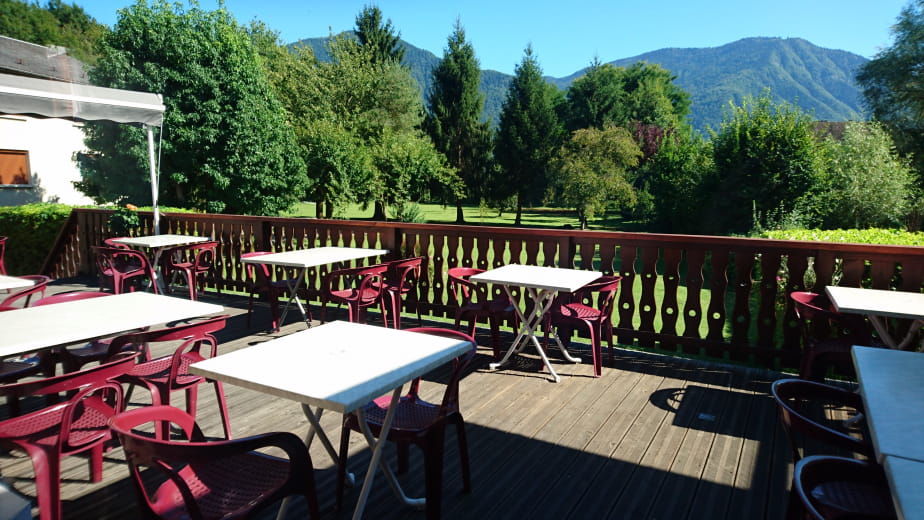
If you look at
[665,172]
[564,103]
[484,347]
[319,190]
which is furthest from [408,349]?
[564,103]

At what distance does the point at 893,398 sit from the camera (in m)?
1.76

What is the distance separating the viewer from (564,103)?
122ft

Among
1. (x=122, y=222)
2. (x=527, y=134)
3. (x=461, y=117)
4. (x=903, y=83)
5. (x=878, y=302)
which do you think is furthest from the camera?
(x=461, y=117)

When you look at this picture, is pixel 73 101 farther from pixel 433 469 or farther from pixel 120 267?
pixel 433 469

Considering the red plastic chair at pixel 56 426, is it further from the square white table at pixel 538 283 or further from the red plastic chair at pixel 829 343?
the red plastic chair at pixel 829 343

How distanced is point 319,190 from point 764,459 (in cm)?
1836

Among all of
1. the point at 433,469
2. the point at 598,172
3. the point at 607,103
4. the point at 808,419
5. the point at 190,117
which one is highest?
the point at 607,103

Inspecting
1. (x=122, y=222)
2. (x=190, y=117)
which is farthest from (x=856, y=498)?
(x=190, y=117)

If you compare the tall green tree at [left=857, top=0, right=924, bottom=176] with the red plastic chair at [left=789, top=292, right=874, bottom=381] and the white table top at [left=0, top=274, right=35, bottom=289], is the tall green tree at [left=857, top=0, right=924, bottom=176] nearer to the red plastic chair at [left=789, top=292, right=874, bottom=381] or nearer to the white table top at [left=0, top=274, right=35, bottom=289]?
the red plastic chair at [left=789, top=292, right=874, bottom=381]

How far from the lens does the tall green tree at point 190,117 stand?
45.6ft

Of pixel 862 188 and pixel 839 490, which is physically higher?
pixel 862 188

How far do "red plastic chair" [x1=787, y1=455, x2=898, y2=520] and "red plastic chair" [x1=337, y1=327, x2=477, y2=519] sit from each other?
1.23 meters

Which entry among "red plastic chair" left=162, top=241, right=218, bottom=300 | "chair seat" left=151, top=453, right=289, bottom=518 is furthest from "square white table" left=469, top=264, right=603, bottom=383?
"red plastic chair" left=162, top=241, right=218, bottom=300

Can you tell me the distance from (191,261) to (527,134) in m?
24.6
